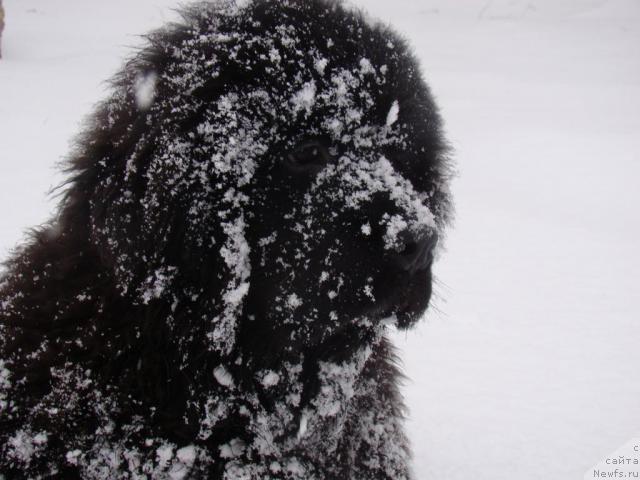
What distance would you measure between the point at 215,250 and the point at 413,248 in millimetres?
536

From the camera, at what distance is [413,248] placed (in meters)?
1.28

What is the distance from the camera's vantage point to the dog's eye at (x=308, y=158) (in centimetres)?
130

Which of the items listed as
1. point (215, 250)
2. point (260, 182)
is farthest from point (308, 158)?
point (215, 250)

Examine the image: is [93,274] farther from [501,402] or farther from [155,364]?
[501,402]

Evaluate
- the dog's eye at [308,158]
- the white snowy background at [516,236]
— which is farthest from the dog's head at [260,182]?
the white snowy background at [516,236]

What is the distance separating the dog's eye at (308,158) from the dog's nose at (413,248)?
30cm

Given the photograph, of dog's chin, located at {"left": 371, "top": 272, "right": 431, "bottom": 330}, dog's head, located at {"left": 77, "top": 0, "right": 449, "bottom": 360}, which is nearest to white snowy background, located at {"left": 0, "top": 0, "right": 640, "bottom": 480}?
dog's chin, located at {"left": 371, "top": 272, "right": 431, "bottom": 330}

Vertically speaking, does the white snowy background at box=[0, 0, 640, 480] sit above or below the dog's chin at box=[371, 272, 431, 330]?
below

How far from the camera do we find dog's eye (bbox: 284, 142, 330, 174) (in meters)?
1.30

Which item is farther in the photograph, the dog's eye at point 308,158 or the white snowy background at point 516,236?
the white snowy background at point 516,236

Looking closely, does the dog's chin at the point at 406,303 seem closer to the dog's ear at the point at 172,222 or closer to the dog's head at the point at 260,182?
the dog's head at the point at 260,182

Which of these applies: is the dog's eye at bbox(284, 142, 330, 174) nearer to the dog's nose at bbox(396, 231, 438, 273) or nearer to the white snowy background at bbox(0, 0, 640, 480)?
the dog's nose at bbox(396, 231, 438, 273)

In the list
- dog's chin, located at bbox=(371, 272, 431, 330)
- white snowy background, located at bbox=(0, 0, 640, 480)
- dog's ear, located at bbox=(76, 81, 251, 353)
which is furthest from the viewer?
white snowy background, located at bbox=(0, 0, 640, 480)

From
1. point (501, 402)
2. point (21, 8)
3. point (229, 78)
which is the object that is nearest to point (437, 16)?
point (21, 8)
